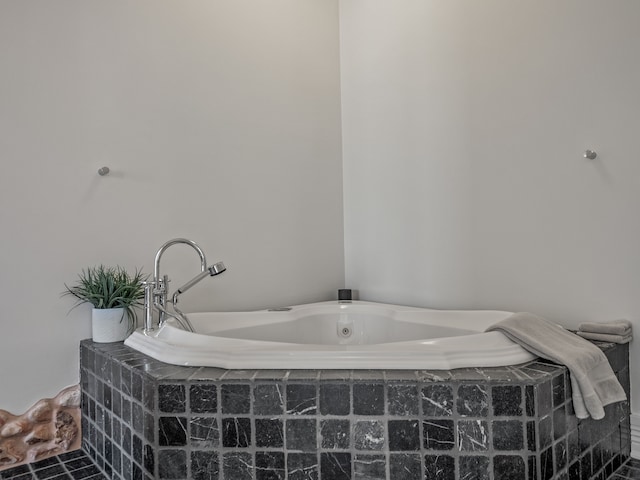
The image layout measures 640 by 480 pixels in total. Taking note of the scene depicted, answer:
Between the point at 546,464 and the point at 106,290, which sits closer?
the point at 546,464

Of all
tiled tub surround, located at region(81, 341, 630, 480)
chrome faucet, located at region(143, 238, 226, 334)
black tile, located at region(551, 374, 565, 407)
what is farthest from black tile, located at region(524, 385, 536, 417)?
chrome faucet, located at region(143, 238, 226, 334)

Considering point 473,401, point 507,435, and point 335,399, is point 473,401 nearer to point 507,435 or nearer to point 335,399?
point 507,435

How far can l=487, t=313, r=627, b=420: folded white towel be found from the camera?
136 centimetres

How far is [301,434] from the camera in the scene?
4.17ft

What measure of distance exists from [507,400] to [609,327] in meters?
0.77

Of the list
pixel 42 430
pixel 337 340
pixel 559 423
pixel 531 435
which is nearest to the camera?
pixel 531 435

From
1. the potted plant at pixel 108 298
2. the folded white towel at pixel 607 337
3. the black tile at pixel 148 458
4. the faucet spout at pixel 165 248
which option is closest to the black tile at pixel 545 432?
the folded white towel at pixel 607 337

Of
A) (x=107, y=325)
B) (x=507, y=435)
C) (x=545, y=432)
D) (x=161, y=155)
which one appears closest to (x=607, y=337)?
(x=545, y=432)

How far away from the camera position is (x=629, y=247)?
1.78m

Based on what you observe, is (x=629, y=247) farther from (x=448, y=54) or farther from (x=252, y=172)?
(x=252, y=172)

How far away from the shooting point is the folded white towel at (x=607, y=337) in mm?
1696

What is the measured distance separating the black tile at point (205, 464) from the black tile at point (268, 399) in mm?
172

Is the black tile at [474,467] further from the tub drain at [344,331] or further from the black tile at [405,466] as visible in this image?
the tub drain at [344,331]

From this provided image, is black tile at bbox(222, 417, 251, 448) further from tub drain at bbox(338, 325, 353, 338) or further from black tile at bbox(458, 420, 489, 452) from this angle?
tub drain at bbox(338, 325, 353, 338)
